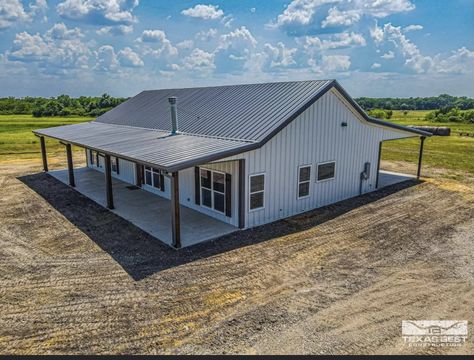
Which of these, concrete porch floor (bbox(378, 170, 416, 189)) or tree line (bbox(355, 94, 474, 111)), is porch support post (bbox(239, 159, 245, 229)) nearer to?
concrete porch floor (bbox(378, 170, 416, 189))

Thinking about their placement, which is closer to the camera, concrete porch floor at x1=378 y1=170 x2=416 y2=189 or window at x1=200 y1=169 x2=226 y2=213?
window at x1=200 y1=169 x2=226 y2=213

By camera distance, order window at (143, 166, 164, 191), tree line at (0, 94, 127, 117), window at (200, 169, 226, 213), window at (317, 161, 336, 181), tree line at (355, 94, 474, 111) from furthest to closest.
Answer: tree line at (355, 94, 474, 111) → tree line at (0, 94, 127, 117) → window at (143, 166, 164, 191) → window at (317, 161, 336, 181) → window at (200, 169, 226, 213)

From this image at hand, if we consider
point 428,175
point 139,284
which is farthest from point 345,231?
point 428,175

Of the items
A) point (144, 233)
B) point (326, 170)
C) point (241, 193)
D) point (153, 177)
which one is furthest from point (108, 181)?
point (326, 170)

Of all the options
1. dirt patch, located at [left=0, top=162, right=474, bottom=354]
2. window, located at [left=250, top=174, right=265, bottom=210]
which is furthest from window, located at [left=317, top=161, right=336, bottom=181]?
window, located at [left=250, top=174, right=265, bottom=210]

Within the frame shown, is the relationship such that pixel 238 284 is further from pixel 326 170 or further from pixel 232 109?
pixel 232 109

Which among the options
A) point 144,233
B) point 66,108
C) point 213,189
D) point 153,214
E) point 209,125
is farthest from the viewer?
point 66,108
